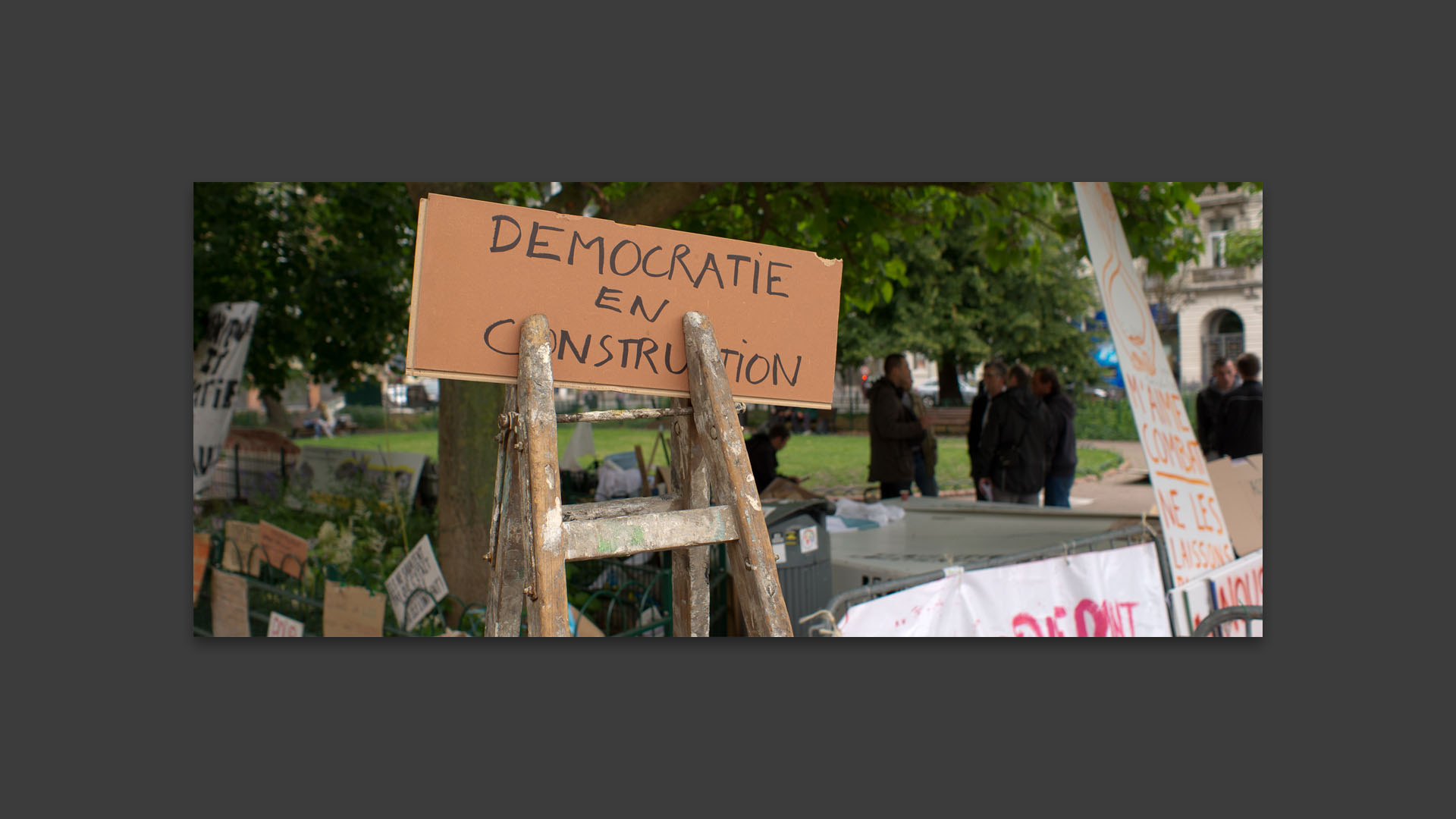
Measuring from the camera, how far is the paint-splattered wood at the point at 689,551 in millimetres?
2320

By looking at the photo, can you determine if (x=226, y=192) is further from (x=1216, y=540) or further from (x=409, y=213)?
(x=1216, y=540)

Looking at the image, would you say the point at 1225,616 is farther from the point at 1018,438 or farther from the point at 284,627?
the point at 284,627

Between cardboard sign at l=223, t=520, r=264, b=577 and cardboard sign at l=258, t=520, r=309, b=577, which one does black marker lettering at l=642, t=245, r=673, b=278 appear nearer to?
cardboard sign at l=258, t=520, r=309, b=577

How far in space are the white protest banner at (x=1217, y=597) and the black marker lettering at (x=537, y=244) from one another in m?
3.30

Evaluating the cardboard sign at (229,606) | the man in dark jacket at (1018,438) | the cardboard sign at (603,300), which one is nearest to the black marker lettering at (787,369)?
the cardboard sign at (603,300)

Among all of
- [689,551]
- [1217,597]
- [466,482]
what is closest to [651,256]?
[689,551]

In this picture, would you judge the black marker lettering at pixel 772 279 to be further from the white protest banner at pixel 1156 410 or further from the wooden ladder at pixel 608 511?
the white protest banner at pixel 1156 410

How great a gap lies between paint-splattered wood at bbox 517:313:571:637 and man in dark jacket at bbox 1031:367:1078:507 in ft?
19.9

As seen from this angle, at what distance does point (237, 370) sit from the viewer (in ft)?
18.8

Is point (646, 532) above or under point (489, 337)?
under

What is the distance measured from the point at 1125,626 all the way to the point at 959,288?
64.9 ft

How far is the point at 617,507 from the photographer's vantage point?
7.95 feet

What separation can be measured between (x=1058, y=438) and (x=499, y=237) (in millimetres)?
6303

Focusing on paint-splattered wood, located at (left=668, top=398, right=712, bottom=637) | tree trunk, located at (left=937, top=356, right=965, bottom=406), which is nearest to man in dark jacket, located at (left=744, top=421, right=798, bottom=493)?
paint-splattered wood, located at (left=668, top=398, right=712, bottom=637)
